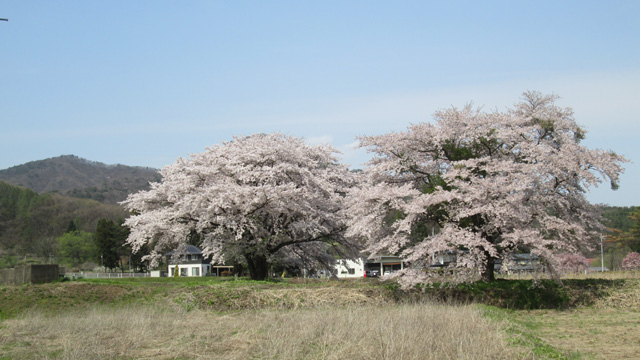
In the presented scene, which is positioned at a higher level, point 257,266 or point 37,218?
point 37,218

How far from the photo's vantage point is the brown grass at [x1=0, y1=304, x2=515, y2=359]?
9133mm

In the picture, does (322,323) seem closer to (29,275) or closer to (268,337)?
(268,337)

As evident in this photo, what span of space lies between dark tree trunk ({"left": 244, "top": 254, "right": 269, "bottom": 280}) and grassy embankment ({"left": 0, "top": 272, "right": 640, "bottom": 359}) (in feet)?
24.5

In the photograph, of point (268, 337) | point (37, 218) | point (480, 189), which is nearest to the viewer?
point (268, 337)

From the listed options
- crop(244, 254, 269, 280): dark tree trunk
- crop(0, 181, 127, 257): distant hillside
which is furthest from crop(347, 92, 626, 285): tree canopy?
crop(0, 181, 127, 257): distant hillside

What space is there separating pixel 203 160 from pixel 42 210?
99.8 m

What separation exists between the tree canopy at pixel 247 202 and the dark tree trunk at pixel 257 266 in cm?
5

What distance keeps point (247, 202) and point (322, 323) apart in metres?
12.5

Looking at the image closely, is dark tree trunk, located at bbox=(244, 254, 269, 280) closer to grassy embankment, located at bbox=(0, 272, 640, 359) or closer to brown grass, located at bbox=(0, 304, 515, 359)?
grassy embankment, located at bbox=(0, 272, 640, 359)

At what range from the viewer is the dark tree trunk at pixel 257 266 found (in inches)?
1049

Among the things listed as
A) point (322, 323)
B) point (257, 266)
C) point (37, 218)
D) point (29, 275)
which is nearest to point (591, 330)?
point (322, 323)

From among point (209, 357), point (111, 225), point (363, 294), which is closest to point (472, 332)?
point (209, 357)

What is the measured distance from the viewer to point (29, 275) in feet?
77.8

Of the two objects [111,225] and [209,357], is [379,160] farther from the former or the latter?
[111,225]
